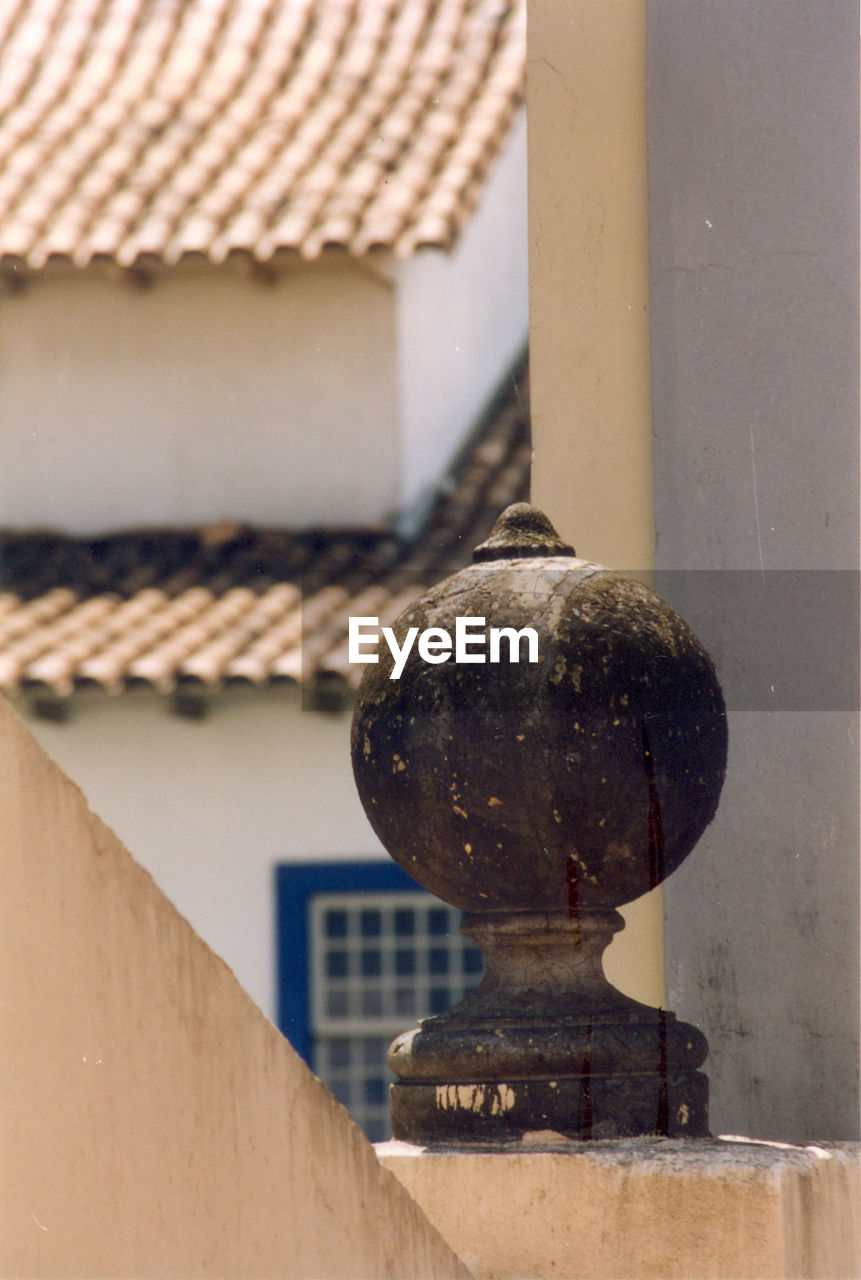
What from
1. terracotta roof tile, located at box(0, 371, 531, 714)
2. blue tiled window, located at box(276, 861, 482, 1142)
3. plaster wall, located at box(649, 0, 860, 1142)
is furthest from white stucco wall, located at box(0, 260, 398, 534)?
plaster wall, located at box(649, 0, 860, 1142)

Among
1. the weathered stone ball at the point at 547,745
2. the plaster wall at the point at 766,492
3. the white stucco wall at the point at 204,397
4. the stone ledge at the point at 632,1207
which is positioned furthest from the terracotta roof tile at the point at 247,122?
the stone ledge at the point at 632,1207

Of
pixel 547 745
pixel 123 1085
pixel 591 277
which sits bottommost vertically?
pixel 123 1085

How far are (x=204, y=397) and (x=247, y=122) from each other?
1613mm

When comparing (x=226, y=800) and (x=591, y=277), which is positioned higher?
(x=591, y=277)

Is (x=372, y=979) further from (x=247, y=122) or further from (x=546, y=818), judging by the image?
(x=546, y=818)

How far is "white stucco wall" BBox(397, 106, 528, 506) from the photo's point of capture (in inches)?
434

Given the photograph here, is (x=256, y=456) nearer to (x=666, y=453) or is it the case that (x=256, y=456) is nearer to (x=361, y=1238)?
(x=666, y=453)

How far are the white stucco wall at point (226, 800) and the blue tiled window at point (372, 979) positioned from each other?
12.5 inches

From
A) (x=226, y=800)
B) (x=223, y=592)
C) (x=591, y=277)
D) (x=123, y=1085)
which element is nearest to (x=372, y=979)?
(x=226, y=800)

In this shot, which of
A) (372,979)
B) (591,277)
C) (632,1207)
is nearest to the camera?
(632,1207)

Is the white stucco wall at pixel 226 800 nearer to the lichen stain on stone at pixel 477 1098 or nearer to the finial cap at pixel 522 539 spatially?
the finial cap at pixel 522 539

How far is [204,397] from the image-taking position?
1144cm

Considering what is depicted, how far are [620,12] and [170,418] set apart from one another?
766 cm

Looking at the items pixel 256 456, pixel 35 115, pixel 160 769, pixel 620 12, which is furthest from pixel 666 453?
pixel 35 115
